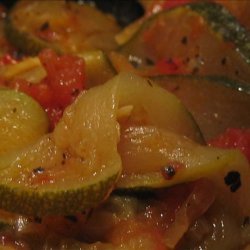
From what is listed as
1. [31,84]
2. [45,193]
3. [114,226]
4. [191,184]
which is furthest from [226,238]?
[31,84]

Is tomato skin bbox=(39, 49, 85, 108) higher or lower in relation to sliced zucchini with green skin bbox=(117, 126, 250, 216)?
lower

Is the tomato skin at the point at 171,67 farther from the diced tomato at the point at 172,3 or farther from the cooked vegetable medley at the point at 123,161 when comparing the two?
the diced tomato at the point at 172,3

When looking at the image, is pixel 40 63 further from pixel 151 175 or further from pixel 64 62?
pixel 151 175

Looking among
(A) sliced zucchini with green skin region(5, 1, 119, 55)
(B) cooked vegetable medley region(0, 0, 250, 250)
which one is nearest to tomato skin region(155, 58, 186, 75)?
(B) cooked vegetable medley region(0, 0, 250, 250)

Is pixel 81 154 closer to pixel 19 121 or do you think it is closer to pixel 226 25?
pixel 19 121

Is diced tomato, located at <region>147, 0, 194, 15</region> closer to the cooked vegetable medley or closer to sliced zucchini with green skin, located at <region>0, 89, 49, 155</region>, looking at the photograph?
the cooked vegetable medley
